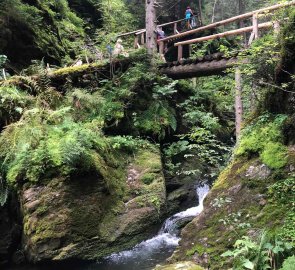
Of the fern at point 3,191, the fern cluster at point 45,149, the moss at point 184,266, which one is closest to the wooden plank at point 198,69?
the fern cluster at point 45,149

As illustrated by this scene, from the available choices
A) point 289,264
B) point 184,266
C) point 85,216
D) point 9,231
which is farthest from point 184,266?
point 9,231

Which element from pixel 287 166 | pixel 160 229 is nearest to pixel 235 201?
pixel 287 166

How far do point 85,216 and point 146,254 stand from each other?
1622mm

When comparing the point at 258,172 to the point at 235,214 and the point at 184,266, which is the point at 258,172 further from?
the point at 184,266

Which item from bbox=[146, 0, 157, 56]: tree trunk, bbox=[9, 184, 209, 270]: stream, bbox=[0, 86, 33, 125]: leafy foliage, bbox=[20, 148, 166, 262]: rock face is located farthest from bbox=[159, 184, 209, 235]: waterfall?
bbox=[146, 0, 157, 56]: tree trunk

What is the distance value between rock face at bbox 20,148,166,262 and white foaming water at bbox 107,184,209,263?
0.17 m

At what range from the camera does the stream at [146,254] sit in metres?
7.32

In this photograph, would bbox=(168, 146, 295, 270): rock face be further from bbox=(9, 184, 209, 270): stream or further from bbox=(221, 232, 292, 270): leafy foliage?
bbox=(9, 184, 209, 270): stream

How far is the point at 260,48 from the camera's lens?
6.56 metres

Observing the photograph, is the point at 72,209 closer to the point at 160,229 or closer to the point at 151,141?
the point at 160,229

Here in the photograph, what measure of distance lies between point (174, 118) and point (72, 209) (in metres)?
5.06

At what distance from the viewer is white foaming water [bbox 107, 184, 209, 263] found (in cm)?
770

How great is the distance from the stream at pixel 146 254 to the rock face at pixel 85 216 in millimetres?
194

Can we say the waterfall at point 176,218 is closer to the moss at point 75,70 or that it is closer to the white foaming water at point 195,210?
the white foaming water at point 195,210
